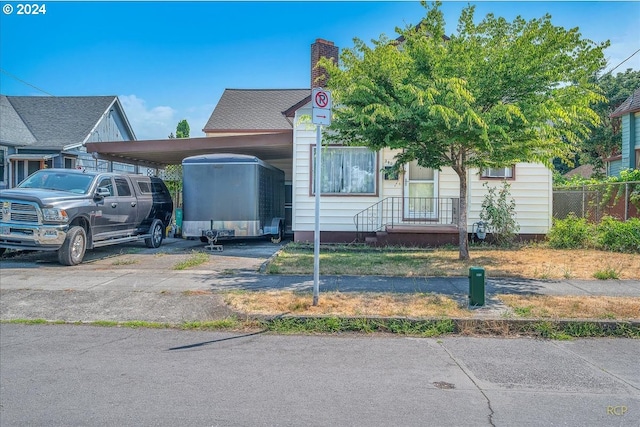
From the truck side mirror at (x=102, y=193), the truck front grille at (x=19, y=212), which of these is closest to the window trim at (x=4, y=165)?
the truck side mirror at (x=102, y=193)

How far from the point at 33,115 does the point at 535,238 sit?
2266cm

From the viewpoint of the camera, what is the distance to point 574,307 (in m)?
7.09

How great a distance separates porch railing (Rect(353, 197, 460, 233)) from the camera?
14.6 metres

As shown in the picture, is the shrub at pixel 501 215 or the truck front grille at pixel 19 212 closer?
the truck front grille at pixel 19 212

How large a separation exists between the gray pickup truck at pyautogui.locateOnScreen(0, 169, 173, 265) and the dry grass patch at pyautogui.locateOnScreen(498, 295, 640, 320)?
350 inches

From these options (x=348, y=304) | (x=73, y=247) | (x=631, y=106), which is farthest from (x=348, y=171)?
(x=631, y=106)

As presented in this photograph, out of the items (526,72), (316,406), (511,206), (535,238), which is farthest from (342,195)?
(316,406)

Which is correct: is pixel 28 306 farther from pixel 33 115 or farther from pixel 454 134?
pixel 33 115

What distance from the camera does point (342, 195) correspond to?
14.9 meters

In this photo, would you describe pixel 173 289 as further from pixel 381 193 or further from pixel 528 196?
pixel 528 196

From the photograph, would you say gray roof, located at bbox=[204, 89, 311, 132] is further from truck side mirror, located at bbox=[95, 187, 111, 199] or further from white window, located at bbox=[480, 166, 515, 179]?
truck side mirror, located at bbox=[95, 187, 111, 199]

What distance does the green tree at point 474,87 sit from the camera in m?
8.97

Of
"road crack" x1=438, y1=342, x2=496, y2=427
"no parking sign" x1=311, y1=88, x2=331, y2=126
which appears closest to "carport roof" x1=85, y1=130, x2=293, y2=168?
"no parking sign" x1=311, y1=88, x2=331, y2=126

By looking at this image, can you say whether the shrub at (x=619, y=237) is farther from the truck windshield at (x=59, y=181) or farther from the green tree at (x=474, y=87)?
the truck windshield at (x=59, y=181)
